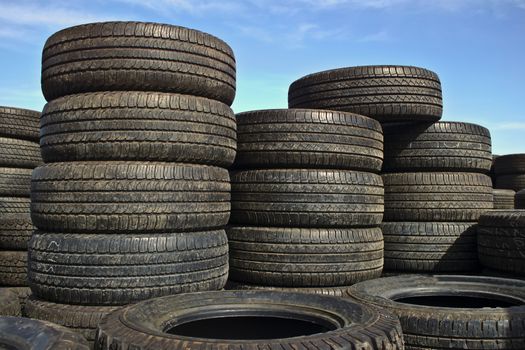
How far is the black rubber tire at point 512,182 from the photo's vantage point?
44.9 feet

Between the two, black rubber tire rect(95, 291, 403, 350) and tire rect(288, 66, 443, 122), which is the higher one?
tire rect(288, 66, 443, 122)

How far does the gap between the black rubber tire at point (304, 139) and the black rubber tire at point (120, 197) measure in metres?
1.06

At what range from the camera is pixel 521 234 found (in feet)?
17.8

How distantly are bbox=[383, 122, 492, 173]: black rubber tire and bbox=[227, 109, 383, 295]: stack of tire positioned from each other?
1.09 m

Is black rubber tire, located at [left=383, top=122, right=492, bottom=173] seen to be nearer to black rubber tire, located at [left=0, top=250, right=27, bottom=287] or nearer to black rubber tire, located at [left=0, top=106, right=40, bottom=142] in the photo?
black rubber tire, located at [left=0, top=250, right=27, bottom=287]

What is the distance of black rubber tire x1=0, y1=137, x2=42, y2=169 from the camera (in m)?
7.57

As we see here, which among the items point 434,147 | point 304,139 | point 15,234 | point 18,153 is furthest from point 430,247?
point 18,153

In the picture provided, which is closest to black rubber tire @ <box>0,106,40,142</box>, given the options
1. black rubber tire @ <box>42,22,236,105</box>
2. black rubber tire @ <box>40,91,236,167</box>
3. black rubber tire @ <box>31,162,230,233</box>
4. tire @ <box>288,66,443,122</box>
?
black rubber tire @ <box>42,22,236,105</box>

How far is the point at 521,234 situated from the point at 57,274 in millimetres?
4500

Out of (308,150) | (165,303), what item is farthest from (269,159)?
(165,303)

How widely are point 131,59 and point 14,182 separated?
4.05 metres

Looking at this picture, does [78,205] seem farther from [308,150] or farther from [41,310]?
[308,150]

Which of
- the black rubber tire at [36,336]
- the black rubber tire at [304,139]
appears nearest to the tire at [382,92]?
the black rubber tire at [304,139]

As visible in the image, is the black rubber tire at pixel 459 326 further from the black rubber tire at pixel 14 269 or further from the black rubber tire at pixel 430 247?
the black rubber tire at pixel 14 269
